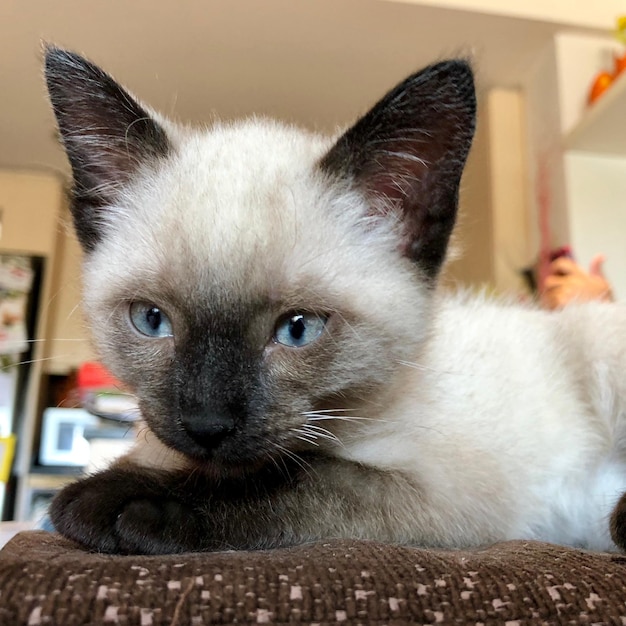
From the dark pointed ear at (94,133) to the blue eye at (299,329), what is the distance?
0.35 m

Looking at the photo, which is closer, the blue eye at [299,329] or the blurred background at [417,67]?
the blue eye at [299,329]

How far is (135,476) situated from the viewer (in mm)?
849

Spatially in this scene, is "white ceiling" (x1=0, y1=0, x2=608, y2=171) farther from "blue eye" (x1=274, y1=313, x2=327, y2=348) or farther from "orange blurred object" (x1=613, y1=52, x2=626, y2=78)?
"blue eye" (x1=274, y1=313, x2=327, y2=348)

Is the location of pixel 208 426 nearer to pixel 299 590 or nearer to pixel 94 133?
pixel 299 590

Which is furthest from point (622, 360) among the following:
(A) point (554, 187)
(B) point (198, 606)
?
(A) point (554, 187)

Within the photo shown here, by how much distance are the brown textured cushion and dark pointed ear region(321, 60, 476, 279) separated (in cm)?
49

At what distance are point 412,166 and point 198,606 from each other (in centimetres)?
65

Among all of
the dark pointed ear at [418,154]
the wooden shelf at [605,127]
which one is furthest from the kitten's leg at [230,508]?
the wooden shelf at [605,127]

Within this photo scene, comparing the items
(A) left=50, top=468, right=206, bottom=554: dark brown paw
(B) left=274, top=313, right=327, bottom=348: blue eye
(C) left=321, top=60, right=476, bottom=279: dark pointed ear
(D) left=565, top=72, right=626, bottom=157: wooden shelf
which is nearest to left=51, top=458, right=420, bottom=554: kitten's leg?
(A) left=50, top=468, right=206, bottom=554: dark brown paw

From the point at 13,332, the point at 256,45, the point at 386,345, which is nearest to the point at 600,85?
the point at 256,45

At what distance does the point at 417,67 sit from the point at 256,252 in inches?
92.5

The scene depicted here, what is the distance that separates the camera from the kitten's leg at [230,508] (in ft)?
2.42

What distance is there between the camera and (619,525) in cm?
85

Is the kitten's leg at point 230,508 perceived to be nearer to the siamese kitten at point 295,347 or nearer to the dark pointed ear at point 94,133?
the siamese kitten at point 295,347
